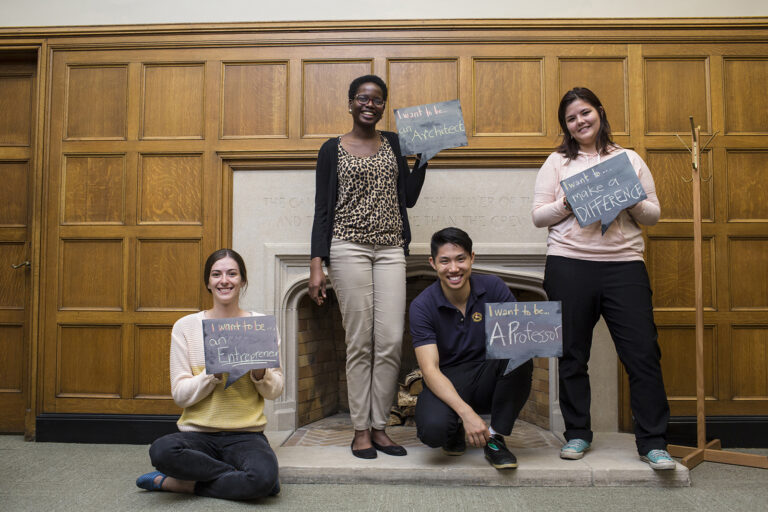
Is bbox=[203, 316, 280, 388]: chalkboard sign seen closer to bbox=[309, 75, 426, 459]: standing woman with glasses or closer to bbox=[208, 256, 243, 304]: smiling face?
Answer: bbox=[208, 256, 243, 304]: smiling face

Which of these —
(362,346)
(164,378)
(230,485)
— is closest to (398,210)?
(362,346)

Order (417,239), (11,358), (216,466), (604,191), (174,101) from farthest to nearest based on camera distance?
(11,358) < (174,101) < (417,239) < (604,191) < (216,466)

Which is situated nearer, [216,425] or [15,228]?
[216,425]

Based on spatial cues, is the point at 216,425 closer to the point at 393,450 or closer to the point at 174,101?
the point at 393,450

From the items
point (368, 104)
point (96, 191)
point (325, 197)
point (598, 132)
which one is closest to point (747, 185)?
point (598, 132)

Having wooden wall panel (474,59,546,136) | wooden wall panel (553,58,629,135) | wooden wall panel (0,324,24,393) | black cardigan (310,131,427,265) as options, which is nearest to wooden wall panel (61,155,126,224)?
wooden wall panel (0,324,24,393)

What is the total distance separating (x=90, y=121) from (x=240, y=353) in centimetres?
198

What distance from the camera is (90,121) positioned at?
10.7ft

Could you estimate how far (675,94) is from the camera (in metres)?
3.10

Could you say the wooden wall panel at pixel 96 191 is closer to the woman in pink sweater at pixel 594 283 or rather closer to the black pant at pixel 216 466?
the black pant at pixel 216 466

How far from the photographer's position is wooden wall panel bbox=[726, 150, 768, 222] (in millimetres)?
3078

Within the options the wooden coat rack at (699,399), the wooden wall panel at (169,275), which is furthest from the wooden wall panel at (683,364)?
the wooden wall panel at (169,275)

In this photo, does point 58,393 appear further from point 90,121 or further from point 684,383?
point 684,383

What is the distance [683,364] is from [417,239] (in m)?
1.59
